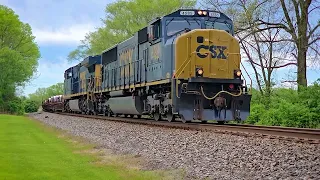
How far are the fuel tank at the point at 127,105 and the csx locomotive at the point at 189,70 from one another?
42 millimetres

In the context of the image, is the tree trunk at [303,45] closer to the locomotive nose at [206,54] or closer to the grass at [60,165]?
the locomotive nose at [206,54]

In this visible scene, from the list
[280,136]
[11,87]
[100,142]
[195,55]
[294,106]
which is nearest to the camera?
[280,136]

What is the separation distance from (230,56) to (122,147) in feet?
20.0

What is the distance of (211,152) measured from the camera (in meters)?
8.69

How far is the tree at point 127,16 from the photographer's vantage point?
45656 mm

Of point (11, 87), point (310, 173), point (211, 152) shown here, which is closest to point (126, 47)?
point (211, 152)

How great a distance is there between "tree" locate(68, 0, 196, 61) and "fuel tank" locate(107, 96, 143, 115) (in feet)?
76.9

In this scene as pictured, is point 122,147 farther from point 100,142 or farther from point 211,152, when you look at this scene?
point 211,152

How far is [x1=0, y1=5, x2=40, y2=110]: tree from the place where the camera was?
158 ft

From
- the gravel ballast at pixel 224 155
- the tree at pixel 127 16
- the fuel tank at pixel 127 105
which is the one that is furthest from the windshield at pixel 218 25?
the tree at pixel 127 16

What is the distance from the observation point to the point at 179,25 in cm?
1598

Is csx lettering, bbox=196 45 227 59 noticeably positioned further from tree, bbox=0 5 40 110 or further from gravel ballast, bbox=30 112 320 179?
tree, bbox=0 5 40 110

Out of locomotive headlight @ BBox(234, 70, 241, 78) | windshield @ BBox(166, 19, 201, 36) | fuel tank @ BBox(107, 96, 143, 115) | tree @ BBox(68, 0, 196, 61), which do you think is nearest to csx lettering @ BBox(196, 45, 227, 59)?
locomotive headlight @ BBox(234, 70, 241, 78)

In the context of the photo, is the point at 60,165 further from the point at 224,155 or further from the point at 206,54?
the point at 206,54
